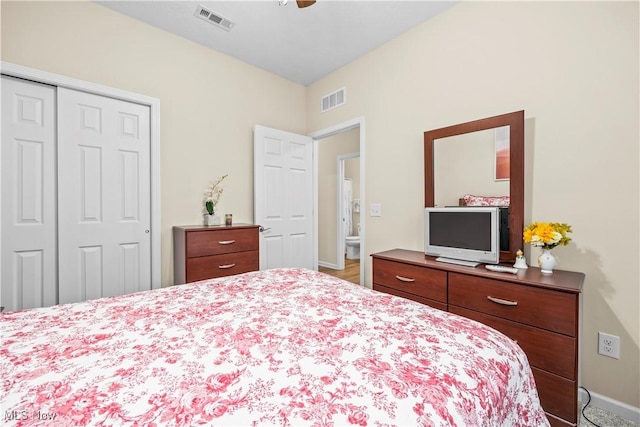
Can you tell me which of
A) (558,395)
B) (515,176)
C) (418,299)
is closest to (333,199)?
(418,299)

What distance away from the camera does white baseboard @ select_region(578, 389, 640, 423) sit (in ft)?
5.32

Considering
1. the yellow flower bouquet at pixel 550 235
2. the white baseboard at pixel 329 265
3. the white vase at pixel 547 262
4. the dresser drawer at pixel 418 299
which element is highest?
the yellow flower bouquet at pixel 550 235

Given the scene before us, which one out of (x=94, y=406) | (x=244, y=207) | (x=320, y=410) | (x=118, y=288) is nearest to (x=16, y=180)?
(x=118, y=288)

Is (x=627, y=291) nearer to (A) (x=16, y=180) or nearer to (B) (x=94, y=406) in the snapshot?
(B) (x=94, y=406)

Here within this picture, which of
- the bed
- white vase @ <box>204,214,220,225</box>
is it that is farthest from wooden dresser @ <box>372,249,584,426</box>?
white vase @ <box>204,214,220,225</box>

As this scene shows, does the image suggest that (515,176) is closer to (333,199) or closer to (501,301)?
(501,301)

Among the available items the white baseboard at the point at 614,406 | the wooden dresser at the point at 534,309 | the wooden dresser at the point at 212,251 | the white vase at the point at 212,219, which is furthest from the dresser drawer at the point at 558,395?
the white vase at the point at 212,219

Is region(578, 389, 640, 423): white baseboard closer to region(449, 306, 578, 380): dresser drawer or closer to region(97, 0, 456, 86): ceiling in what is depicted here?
region(449, 306, 578, 380): dresser drawer

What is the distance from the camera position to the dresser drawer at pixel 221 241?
2.52 m

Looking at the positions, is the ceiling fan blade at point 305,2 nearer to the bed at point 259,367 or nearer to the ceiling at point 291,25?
the ceiling at point 291,25

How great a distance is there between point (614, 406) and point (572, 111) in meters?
1.82

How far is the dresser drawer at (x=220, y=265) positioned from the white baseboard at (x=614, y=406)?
267 centimetres

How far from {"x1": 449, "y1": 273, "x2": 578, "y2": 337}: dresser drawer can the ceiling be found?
2262 millimetres

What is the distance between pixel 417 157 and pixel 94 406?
104 inches
